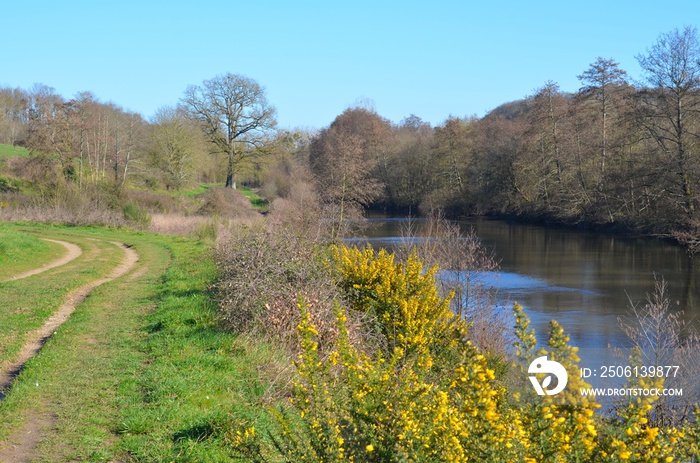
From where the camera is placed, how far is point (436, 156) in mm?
60562

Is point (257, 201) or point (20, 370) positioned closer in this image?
point (20, 370)

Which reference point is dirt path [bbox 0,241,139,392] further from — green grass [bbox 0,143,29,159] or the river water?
green grass [bbox 0,143,29,159]

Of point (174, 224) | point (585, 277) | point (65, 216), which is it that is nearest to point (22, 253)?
point (65, 216)

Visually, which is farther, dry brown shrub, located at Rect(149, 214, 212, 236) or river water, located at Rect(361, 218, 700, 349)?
dry brown shrub, located at Rect(149, 214, 212, 236)

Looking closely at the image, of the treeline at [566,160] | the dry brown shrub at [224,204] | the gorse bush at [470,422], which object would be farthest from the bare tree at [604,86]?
the gorse bush at [470,422]

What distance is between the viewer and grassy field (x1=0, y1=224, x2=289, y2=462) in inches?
214

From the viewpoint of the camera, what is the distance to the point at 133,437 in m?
5.54

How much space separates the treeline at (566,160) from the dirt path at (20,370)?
23.7m

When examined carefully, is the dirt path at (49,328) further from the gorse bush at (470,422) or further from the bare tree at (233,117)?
the bare tree at (233,117)

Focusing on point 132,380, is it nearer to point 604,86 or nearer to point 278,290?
point 278,290

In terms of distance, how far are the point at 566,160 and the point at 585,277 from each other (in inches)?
929

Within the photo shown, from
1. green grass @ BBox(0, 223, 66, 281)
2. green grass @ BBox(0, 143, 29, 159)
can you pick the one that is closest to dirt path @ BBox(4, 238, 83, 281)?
green grass @ BBox(0, 223, 66, 281)

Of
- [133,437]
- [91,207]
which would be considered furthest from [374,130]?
[133,437]

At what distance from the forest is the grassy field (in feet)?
52.1
